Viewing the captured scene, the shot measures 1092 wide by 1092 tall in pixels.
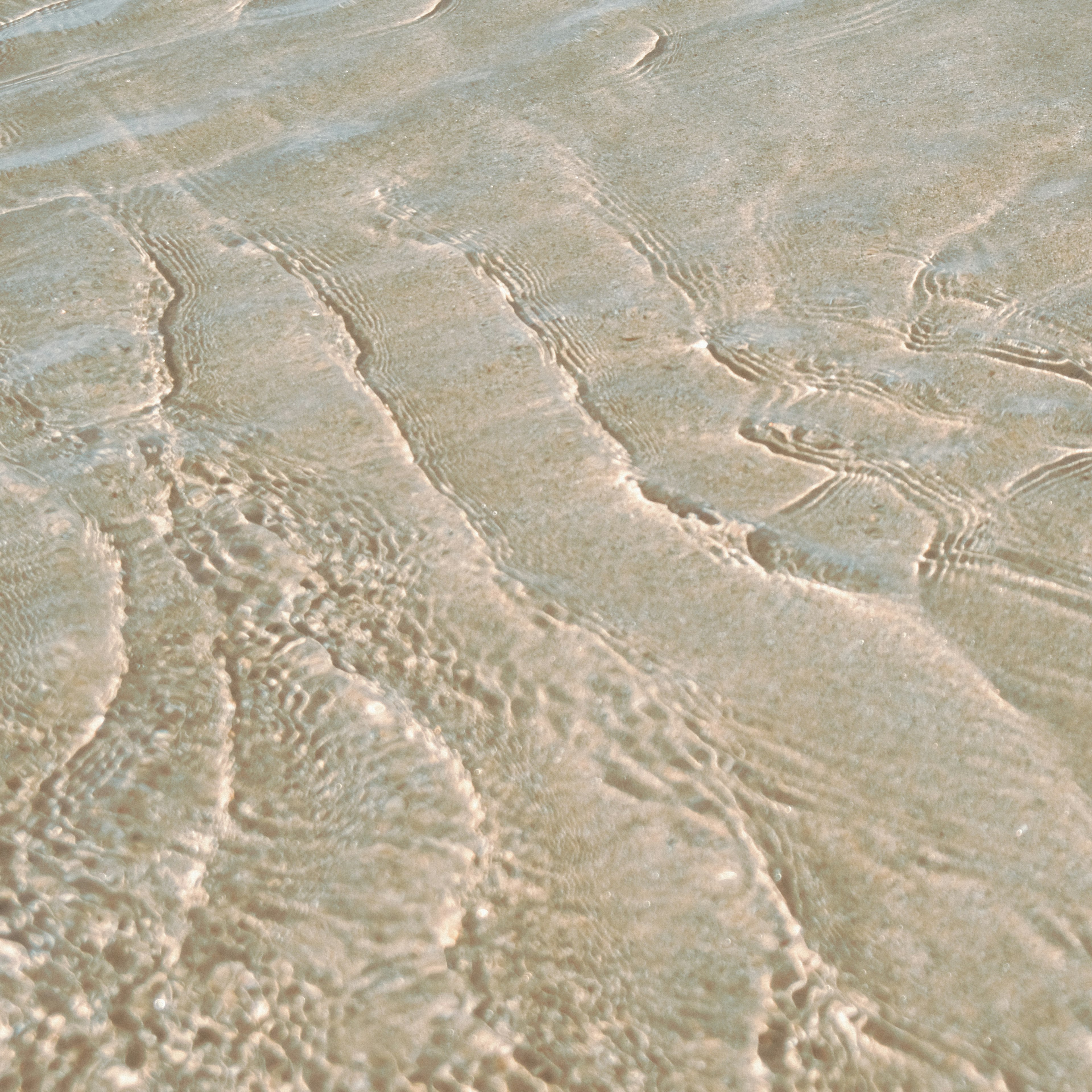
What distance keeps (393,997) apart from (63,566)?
0.81 meters

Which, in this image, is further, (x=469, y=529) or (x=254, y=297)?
(x=254, y=297)

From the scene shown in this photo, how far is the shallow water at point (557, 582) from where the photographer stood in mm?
1261

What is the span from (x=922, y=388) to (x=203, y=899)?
1.31 m

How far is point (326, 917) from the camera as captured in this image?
1.32 meters

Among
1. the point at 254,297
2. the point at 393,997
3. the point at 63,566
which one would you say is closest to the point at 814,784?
the point at 393,997

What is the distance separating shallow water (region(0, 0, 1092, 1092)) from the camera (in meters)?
1.26

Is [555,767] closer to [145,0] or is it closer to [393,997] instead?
[393,997]

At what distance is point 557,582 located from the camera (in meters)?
1.71

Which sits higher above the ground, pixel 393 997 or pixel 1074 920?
pixel 393 997

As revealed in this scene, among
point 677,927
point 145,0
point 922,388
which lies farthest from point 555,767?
point 145,0

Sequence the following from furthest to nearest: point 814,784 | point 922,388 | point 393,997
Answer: point 922,388 < point 814,784 < point 393,997

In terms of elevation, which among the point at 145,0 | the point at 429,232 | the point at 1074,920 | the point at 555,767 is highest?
the point at 145,0

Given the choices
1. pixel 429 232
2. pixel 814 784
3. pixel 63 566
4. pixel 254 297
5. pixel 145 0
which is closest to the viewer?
pixel 814 784

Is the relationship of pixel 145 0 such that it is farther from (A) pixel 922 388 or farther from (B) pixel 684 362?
(A) pixel 922 388
